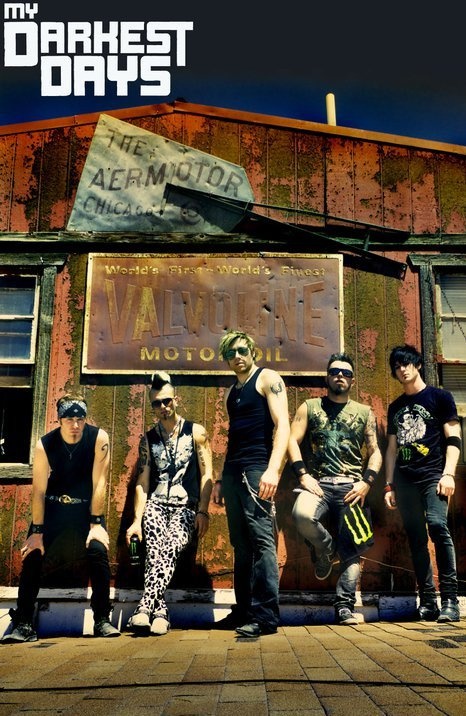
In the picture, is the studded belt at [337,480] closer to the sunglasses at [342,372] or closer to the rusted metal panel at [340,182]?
the sunglasses at [342,372]

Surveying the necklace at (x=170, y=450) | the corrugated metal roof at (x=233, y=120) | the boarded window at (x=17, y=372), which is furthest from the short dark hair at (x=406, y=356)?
the boarded window at (x=17, y=372)

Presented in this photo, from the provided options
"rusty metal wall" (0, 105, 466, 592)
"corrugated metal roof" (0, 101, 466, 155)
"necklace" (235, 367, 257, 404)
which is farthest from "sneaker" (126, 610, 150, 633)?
"corrugated metal roof" (0, 101, 466, 155)

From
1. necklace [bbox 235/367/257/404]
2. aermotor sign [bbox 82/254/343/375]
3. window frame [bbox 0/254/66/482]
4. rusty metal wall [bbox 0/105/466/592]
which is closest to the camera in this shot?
necklace [bbox 235/367/257/404]

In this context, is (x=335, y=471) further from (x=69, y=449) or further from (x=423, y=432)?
(x=69, y=449)

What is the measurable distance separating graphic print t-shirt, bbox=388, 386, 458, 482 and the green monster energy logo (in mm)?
516

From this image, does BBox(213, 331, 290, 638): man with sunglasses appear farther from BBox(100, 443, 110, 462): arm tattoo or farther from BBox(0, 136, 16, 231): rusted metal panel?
BBox(0, 136, 16, 231): rusted metal panel

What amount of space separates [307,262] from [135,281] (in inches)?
59.2

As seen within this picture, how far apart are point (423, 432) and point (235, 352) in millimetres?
1609

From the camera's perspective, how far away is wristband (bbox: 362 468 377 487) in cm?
495

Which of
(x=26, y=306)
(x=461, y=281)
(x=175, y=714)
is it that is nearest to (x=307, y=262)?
(x=461, y=281)

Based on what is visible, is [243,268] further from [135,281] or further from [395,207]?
[395,207]

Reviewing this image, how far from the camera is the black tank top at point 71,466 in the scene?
480 cm

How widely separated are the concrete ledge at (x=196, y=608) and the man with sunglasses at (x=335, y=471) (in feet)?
1.12

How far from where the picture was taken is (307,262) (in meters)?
5.80
